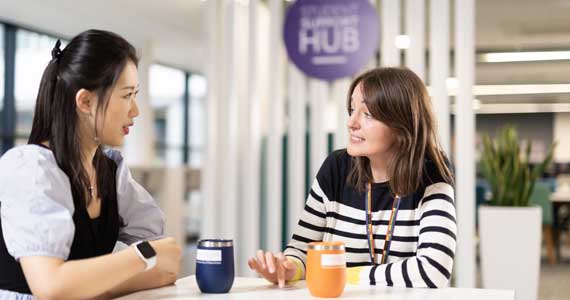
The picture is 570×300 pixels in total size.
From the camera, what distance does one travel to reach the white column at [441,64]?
3.45 meters

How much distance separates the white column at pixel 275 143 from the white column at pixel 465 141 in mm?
1019

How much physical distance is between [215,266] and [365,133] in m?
0.60

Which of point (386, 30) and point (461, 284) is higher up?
point (386, 30)

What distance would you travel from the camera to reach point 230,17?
389 centimetres

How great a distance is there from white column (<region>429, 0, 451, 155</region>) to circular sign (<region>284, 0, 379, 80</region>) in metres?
0.34

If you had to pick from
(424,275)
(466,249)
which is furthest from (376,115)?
(466,249)

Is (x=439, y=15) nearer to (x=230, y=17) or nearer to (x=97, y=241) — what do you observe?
(x=230, y=17)

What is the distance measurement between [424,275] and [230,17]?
268 cm

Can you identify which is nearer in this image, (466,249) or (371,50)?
(466,249)

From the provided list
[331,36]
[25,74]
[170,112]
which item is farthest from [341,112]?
[170,112]

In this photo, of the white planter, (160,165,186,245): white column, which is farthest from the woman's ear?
(160,165,186,245): white column

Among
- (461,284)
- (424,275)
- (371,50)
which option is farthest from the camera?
(371,50)

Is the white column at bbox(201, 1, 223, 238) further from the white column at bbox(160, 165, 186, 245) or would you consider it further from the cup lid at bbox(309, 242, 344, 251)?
the white column at bbox(160, 165, 186, 245)

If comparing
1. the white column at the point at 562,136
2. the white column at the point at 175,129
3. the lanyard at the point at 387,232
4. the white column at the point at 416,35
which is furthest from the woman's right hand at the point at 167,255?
the white column at the point at 562,136
